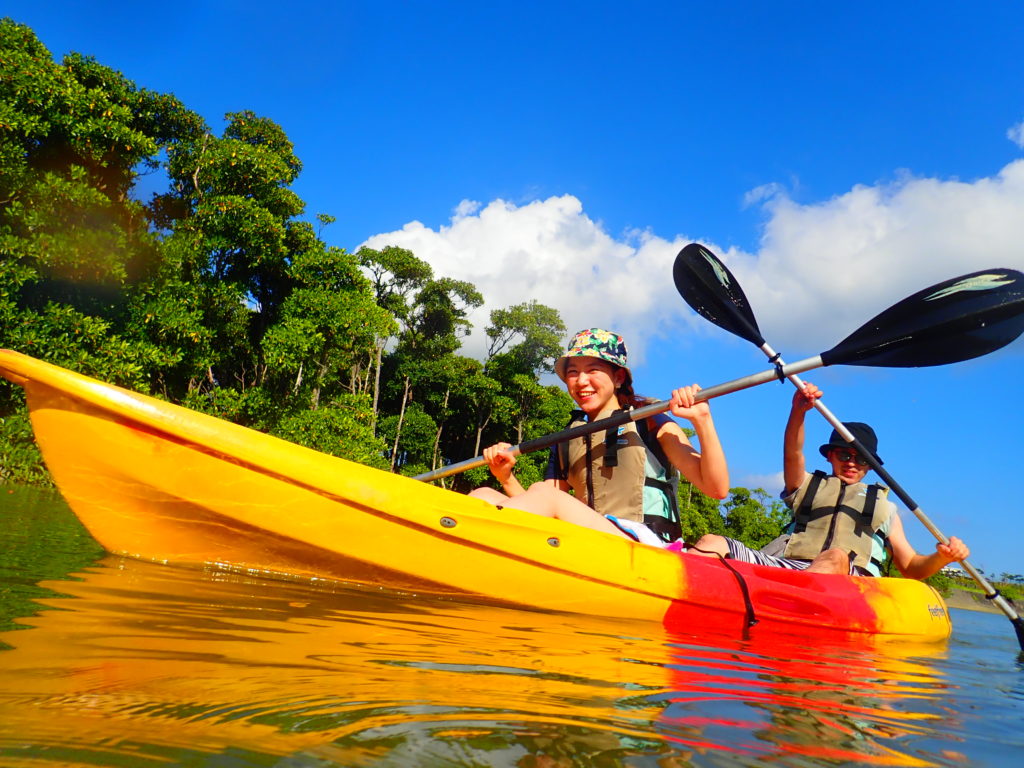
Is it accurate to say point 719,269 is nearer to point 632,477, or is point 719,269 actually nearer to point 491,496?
point 632,477

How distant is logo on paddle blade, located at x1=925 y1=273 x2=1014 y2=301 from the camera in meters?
3.68

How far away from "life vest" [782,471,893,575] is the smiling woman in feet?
3.07

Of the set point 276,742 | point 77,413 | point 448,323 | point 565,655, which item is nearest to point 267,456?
point 77,413

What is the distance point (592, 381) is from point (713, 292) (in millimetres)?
1487

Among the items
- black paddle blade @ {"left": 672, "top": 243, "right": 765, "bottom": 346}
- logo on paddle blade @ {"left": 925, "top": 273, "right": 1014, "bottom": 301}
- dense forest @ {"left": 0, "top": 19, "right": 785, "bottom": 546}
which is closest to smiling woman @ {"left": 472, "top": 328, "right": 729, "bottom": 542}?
black paddle blade @ {"left": 672, "top": 243, "right": 765, "bottom": 346}

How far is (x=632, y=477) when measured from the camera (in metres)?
2.95

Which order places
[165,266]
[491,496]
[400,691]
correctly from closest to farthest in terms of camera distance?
[400,691] < [491,496] < [165,266]

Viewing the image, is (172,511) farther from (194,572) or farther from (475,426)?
(475,426)

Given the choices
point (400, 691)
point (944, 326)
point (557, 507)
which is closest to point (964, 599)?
point (944, 326)

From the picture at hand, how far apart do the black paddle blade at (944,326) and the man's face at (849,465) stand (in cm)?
51

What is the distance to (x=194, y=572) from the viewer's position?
2.24 m

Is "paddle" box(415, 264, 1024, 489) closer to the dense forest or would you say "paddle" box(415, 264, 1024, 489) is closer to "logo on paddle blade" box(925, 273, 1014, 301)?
"logo on paddle blade" box(925, 273, 1014, 301)

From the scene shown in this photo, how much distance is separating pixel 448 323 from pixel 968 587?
25209 millimetres

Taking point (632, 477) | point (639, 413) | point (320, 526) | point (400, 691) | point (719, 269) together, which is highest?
point (719, 269)
